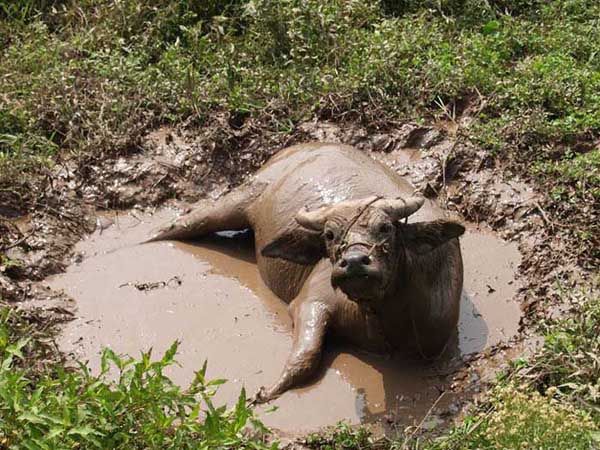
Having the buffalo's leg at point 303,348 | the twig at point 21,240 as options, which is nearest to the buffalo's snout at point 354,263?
the buffalo's leg at point 303,348

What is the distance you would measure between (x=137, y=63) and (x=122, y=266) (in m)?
1.96

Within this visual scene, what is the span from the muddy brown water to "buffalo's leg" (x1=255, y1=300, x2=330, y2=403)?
0.20 ft

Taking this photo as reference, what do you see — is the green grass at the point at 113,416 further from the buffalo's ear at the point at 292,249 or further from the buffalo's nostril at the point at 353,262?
the buffalo's ear at the point at 292,249

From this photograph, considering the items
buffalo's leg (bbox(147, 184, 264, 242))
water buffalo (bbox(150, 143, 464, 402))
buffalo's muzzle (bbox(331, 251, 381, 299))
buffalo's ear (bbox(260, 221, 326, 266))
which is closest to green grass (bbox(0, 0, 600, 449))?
water buffalo (bbox(150, 143, 464, 402))

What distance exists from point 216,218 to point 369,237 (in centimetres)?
201

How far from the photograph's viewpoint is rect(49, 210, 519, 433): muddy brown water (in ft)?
18.1

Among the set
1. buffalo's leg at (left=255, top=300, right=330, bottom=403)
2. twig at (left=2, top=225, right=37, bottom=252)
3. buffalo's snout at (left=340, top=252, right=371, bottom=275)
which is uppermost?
buffalo's snout at (left=340, top=252, right=371, bottom=275)

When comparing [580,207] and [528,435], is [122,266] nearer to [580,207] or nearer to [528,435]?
[580,207]

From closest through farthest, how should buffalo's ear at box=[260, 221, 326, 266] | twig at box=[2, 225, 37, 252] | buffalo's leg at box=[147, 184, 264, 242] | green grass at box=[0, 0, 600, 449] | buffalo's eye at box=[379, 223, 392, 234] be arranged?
1. buffalo's eye at box=[379, 223, 392, 234]
2. buffalo's ear at box=[260, 221, 326, 266]
3. twig at box=[2, 225, 37, 252]
4. buffalo's leg at box=[147, 184, 264, 242]
5. green grass at box=[0, 0, 600, 449]

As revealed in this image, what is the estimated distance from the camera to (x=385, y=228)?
5.17m

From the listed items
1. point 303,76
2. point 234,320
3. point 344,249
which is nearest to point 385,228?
Result: point 344,249

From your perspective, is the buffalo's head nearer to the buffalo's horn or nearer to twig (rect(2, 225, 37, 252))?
the buffalo's horn

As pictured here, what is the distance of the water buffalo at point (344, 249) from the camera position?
16.9 ft

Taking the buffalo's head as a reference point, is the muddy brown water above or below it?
below
